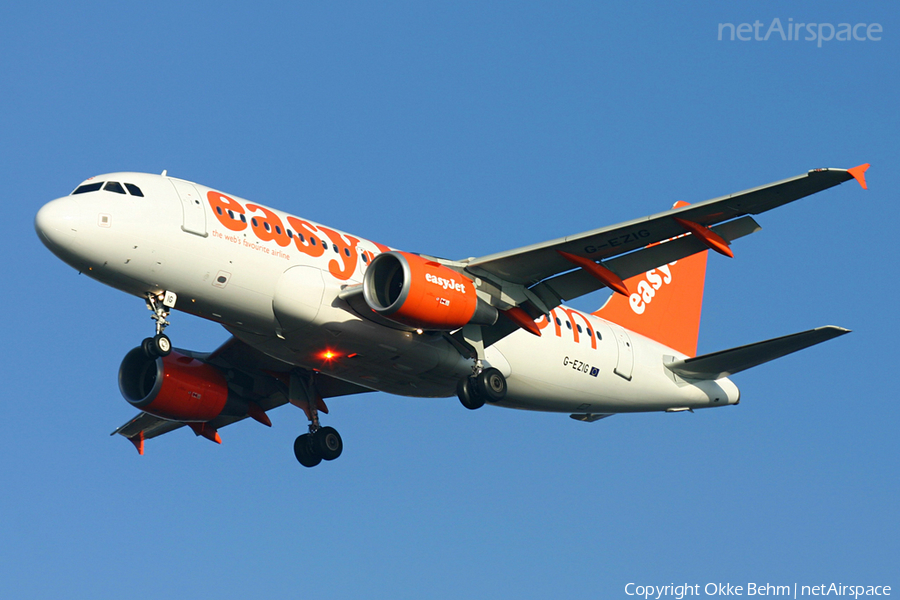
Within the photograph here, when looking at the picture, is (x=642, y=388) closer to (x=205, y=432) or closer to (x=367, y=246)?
(x=367, y=246)

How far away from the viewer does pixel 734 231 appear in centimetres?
2767

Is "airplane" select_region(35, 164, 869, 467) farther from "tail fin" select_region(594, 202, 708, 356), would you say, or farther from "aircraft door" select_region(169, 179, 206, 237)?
"tail fin" select_region(594, 202, 708, 356)

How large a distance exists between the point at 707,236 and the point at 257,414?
15.4 m

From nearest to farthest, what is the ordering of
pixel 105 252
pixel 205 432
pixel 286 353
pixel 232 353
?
pixel 105 252, pixel 286 353, pixel 232 353, pixel 205 432

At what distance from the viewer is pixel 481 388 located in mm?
30000

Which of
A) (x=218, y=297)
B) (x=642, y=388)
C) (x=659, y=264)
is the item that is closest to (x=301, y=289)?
(x=218, y=297)

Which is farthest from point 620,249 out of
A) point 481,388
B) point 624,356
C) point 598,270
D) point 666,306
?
point 666,306

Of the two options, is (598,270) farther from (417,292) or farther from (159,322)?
(159,322)

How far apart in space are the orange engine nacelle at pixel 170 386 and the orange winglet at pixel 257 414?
1.51 metres

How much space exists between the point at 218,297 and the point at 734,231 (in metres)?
12.7

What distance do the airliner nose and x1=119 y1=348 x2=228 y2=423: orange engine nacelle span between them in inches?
295

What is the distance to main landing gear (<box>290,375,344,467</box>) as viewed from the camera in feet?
112

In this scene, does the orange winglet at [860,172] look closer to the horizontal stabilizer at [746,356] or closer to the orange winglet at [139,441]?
the horizontal stabilizer at [746,356]

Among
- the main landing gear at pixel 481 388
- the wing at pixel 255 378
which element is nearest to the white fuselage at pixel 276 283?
the main landing gear at pixel 481 388
